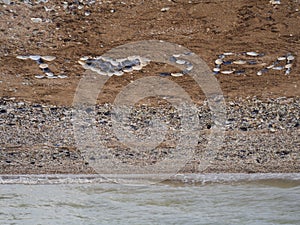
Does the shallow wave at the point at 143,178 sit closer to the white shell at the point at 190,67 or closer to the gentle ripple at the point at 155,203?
the gentle ripple at the point at 155,203

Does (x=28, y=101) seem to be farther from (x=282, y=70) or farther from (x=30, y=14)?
(x=282, y=70)

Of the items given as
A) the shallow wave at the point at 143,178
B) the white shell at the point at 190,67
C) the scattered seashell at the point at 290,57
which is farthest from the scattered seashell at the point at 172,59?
the shallow wave at the point at 143,178

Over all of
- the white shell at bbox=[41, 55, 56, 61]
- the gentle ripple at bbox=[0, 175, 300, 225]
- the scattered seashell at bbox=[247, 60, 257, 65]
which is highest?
the white shell at bbox=[41, 55, 56, 61]

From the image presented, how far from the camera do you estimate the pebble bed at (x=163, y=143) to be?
6.98ft

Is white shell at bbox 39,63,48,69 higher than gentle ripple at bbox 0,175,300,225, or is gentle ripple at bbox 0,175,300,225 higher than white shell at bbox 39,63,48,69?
white shell at bbox 39,63,48,69

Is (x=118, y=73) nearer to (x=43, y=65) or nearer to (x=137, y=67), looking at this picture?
(x=137, y=67)

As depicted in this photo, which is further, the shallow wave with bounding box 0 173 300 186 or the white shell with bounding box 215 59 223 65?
the shallow wave with bounding box 0 173 300 186

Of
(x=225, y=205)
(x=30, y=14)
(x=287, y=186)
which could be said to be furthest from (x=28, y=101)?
(x=287, y=186)

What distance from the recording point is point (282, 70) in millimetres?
2059

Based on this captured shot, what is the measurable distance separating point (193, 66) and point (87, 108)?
1.78ft

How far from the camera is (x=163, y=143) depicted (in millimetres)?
2215

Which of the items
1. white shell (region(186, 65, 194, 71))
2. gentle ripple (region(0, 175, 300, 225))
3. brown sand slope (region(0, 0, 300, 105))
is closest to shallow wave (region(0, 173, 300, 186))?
gentle ripple (region(0, 175, 300, 225))

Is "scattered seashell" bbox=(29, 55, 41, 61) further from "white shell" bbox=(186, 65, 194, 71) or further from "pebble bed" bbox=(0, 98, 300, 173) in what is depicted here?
"white shell" bbox=(186, 65, 194, 71)

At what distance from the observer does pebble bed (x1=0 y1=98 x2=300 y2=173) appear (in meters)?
2.13
